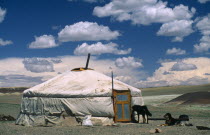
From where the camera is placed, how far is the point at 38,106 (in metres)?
15.3

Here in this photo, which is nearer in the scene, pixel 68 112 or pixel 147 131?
pixel 147 131

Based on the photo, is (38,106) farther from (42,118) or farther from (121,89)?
(121,89)

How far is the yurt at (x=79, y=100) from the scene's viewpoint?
48.0 feet

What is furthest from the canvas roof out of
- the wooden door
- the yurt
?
the wooden door

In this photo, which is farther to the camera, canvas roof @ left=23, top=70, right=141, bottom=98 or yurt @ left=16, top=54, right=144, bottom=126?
canvas roof @ left=23, top=70, right=141, bottom=98

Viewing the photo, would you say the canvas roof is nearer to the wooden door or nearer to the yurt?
the yurt

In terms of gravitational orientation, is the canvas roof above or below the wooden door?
above

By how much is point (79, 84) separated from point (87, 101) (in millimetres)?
1168

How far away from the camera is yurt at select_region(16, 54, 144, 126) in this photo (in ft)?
48.0

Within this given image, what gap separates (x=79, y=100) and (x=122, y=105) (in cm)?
199

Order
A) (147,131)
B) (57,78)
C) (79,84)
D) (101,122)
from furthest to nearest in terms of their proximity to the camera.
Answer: (57,78) < (79,84) < (101,122) < (147,131)

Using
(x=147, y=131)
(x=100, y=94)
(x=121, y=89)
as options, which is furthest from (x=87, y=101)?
(x=147, y=131)

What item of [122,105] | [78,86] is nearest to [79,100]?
[78,86]

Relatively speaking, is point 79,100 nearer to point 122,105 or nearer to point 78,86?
point 78,86
